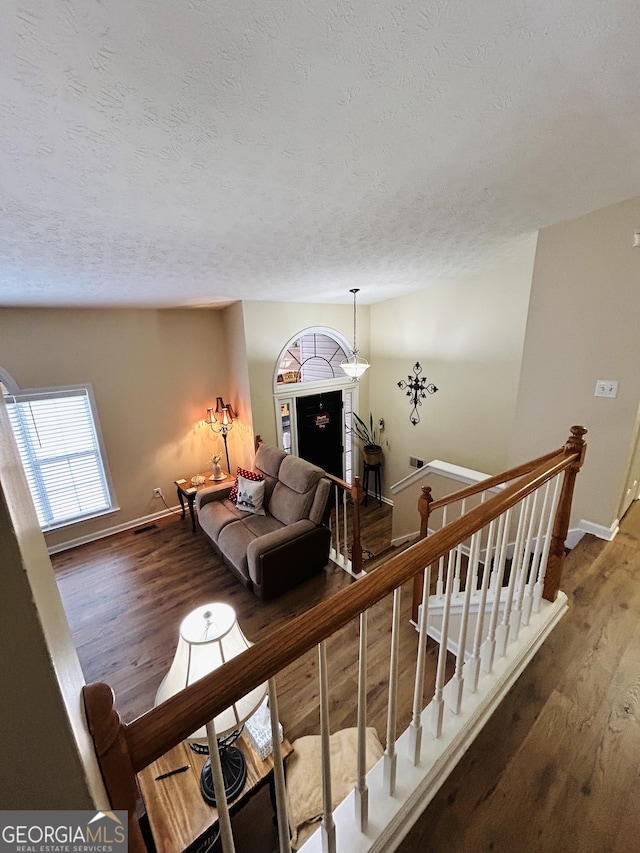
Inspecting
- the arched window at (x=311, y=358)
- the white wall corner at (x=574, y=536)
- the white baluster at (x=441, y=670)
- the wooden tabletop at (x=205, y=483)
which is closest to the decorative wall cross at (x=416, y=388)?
the arched window at (x=311, y=358)

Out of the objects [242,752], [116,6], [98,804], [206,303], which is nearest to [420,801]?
[242,752]

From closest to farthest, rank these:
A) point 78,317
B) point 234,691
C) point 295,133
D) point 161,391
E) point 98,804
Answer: point 98,804, point 234,691, point 295,133, point 78,317, point 161,391

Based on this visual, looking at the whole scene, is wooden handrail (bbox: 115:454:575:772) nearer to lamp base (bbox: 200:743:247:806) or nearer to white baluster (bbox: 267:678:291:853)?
white baluster (bbox: 267:678:291:853)

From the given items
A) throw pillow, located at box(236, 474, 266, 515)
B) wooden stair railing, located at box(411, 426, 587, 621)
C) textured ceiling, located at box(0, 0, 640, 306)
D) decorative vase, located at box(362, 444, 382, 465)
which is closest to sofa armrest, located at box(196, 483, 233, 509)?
throw pillow, located at box(236, 474, 266, 515)

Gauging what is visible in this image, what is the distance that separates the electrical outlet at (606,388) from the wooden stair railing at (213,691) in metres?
2.35

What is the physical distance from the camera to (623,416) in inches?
98.3

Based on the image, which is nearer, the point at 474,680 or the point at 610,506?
the point at 474,680

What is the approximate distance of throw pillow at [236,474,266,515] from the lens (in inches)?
153

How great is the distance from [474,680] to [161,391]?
4.35 metres

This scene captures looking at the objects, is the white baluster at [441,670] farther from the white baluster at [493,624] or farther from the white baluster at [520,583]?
the white baluster at [520,583]

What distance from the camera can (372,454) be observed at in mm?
5773

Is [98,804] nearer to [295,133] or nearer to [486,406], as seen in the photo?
[295,133]

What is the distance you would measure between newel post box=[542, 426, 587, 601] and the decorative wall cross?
128 inches

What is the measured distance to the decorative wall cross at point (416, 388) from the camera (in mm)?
4973
